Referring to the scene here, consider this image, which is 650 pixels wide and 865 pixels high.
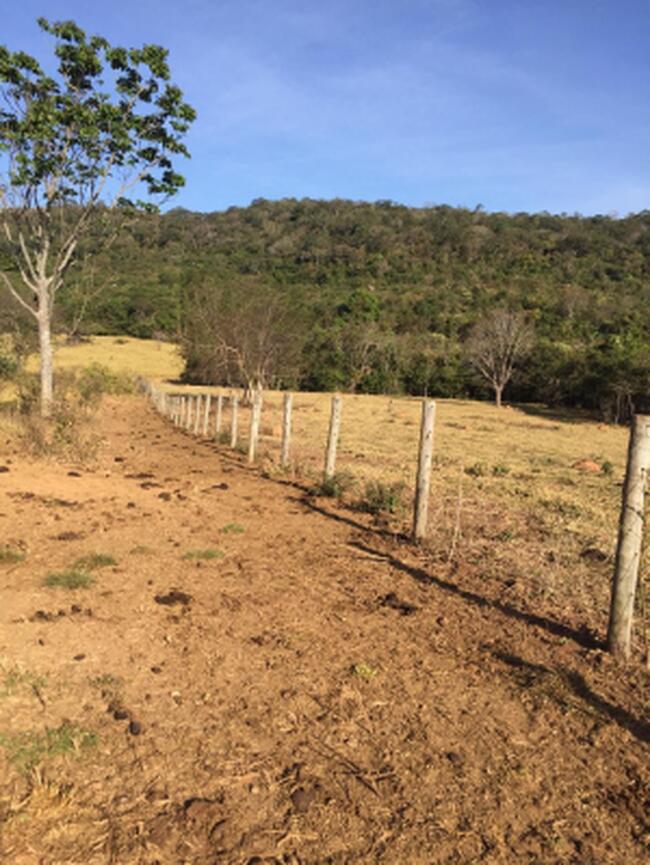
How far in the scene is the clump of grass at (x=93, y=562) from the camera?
18.4 feet

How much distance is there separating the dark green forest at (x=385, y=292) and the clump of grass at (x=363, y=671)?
1442 centimetres

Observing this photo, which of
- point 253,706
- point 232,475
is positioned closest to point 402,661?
point 253,706

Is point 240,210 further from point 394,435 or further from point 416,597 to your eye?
point 416,597

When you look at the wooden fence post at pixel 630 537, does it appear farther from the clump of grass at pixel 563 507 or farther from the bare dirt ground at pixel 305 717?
the clump of grass at pixel 563 507

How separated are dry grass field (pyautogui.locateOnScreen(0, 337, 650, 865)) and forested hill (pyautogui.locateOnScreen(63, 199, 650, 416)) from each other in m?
13.1

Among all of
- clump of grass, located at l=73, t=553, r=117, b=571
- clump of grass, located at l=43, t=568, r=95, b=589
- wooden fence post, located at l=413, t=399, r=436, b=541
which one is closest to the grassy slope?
wooden fence post, located at l=413, t=399, r=436, b=541

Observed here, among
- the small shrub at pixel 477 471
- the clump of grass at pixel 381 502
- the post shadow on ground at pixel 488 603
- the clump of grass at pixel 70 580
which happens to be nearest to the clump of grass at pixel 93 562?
the clump of grass at pixel 70 580

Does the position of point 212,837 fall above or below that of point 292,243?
below

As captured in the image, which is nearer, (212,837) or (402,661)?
(212,837)

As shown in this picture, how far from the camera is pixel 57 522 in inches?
281

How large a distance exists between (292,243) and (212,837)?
96.5 metres

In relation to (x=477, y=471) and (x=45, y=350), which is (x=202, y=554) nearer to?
(x=477, y=471)

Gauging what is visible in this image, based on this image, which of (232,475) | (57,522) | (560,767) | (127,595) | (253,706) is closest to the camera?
(560,767)

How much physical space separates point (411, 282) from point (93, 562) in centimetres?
7908
